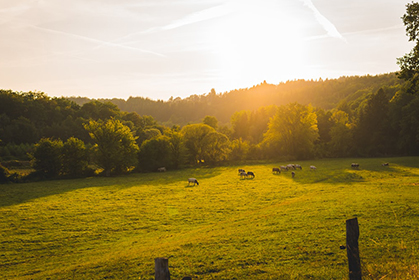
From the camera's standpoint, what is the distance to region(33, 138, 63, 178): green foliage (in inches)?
2143

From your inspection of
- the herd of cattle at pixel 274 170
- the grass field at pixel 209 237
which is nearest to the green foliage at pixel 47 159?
the herd of cattle at pixel 274 170

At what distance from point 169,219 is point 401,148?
257 feet

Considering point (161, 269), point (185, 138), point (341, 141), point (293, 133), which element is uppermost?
point (185, 138)

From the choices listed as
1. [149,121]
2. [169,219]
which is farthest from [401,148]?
[149,121]

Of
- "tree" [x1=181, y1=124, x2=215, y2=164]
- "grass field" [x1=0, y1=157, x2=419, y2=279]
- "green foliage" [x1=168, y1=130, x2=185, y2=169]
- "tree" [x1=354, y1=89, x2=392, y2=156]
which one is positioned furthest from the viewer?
"tree" [x1=354, y1=89, x2=392, y2=156]

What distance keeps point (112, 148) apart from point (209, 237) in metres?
48.1

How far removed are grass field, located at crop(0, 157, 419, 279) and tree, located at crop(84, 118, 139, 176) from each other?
90.2 ft

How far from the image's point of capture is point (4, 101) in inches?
3762

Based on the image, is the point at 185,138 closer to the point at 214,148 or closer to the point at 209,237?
the point at 214,148

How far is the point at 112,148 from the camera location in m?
59.6

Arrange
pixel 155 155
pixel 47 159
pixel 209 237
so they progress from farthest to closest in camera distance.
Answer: pixel 155 155, pixel 47 159, pixel 209 237

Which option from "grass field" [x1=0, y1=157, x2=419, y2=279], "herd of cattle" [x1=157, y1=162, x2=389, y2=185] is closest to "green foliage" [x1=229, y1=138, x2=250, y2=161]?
"herd of cattle" [x1=157, y1=162, x2=389, y2=185]

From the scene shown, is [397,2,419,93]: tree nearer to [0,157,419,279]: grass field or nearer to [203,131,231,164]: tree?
[0,157,419,279]: grass field

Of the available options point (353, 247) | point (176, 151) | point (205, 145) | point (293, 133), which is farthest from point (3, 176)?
point (293, 133)
